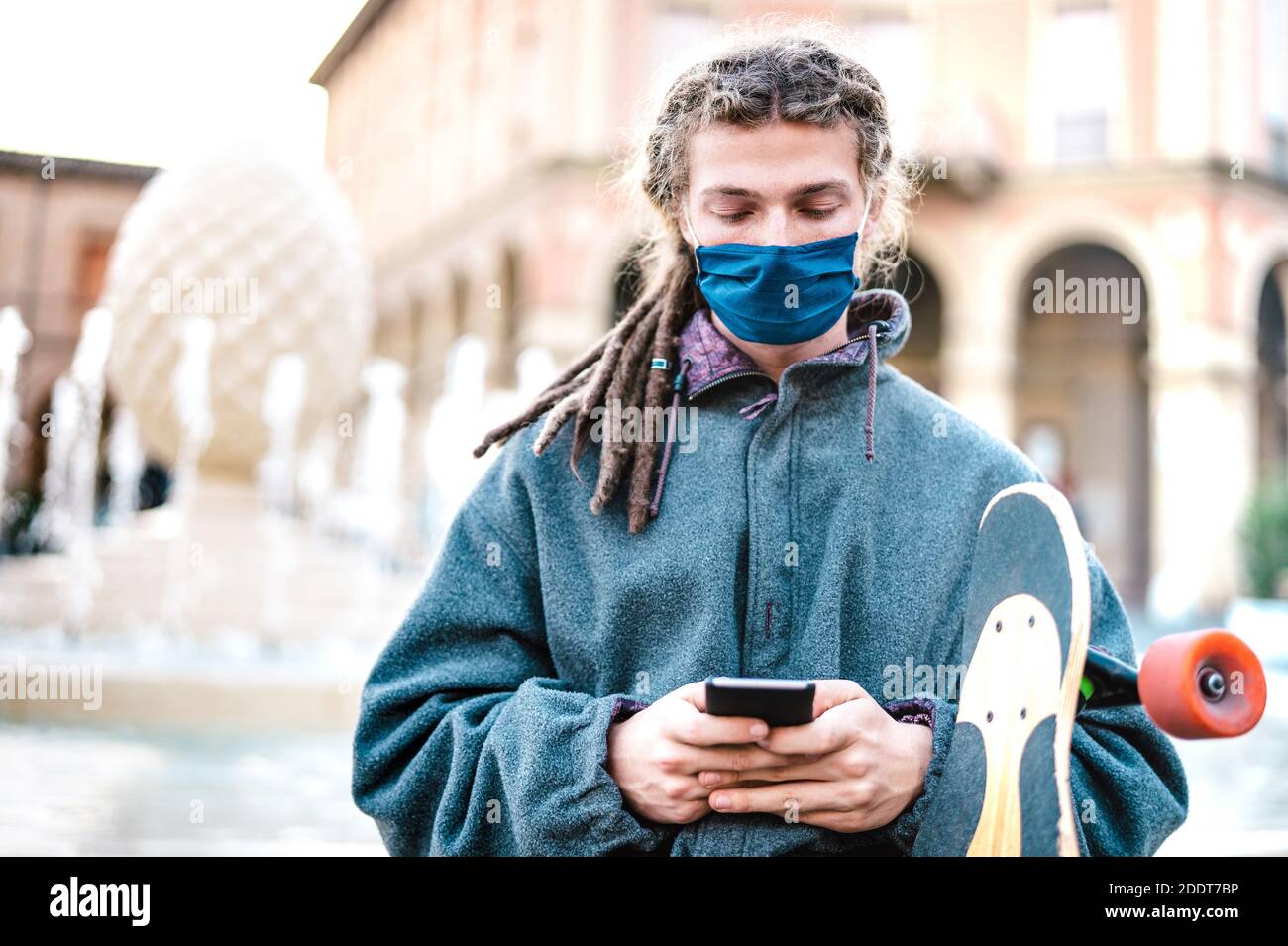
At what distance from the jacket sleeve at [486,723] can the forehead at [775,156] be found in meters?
0.44

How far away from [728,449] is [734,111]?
0.40 meters

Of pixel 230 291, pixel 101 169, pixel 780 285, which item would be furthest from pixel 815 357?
pixel 101 169

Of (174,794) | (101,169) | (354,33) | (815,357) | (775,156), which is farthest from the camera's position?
(354,33)

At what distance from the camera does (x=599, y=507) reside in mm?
1425

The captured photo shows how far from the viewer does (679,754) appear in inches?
47.3

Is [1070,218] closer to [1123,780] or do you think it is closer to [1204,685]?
[1123,780]

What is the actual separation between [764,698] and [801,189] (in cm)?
60

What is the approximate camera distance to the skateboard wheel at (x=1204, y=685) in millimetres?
935

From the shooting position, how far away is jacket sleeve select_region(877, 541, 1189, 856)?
4.12 ft

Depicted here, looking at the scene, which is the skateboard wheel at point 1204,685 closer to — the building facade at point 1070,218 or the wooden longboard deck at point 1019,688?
the wooden longboard deck at point 1019,688

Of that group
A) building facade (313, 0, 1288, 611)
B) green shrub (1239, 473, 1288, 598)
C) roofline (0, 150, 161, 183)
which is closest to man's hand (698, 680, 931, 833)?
green shrub (1239, 473, 1288, 598)

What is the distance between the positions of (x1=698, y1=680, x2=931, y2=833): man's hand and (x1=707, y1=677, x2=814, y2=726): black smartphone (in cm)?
3
